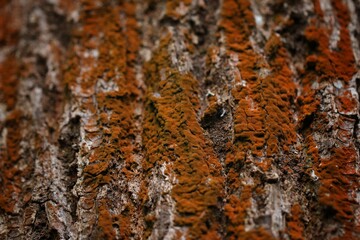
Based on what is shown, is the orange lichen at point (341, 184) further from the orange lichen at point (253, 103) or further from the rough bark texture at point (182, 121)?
the orange lichen at point (253, 103)

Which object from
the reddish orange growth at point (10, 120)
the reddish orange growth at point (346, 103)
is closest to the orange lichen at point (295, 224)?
the reddish orange growth at point (346, 103)

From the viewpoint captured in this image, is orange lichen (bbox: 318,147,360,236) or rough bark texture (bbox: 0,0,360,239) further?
rough bark texture (bbox: 0,0,360,239)

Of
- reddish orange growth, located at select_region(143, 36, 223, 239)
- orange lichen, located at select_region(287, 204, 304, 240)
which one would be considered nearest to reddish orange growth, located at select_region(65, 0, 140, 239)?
reddish orange growth, located at select_region(143, 36, 223, 239)

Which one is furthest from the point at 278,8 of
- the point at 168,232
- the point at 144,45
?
the point at 168,232

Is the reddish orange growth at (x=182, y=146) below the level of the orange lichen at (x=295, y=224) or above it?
above

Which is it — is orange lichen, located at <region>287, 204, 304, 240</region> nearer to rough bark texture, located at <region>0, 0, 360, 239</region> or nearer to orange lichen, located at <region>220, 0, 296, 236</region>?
rough bark texture, located at <region>0, 0, 360, 239</region>

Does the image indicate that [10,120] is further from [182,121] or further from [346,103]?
[346,103]

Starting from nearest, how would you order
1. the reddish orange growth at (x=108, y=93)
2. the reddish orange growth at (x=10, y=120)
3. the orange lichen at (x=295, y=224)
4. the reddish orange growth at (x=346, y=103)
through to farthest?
the orange lichen at (x=295, y=224) < the reddish orange growth at (x=108, y=93) < the reddish orange growth at (x=346, y=103) < the reddish orange growth at (x=10, y=120)

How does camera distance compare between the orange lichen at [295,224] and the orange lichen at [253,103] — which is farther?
the orange lichen at [253,103]
